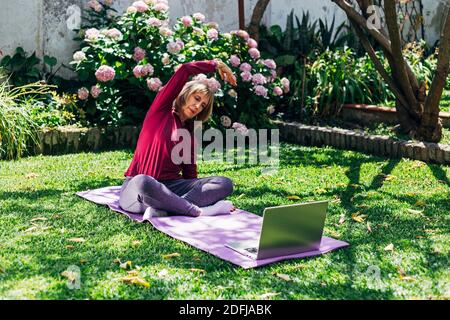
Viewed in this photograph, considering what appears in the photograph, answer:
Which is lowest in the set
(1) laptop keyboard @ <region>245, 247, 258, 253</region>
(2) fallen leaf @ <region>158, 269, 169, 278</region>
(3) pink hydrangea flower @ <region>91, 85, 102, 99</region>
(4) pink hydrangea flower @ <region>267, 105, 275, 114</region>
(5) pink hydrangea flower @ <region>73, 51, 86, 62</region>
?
(2) fallen leaf @ <region>158, 269, 169, 278</region>

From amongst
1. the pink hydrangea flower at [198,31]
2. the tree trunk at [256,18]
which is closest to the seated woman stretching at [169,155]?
the pink hydrangea flower at [198,31]

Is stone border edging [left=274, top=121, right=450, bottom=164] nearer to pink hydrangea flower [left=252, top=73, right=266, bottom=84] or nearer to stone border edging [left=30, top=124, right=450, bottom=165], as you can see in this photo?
stone border edging [left=30, top=124, right=450, bottom=165]

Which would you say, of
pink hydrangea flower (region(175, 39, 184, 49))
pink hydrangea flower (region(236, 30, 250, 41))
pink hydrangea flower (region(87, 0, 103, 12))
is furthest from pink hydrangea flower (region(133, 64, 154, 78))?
pink hydrangea flower (region(236, 30, 250, 41))

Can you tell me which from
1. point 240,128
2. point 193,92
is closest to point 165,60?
point 240,128

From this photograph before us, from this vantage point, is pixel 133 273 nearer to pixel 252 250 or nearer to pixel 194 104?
pixel 252 250

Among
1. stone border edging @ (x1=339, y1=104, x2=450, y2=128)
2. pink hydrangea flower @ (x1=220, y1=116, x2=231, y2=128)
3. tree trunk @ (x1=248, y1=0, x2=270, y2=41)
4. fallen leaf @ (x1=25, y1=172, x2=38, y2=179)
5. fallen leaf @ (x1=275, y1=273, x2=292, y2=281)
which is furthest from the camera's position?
tree trunk @ (x1=248, y1=0, x2=270, y2=41)

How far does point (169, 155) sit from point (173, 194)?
0.35 metres

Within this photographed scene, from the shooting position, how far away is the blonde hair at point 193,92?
600 cm

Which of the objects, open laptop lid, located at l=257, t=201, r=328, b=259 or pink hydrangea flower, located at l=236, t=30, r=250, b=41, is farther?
pink hydrangea flower, located at l=236, t=30, r=250, b=41

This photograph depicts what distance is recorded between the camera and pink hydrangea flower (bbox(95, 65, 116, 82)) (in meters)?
8.55

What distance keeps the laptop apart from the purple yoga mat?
44mm

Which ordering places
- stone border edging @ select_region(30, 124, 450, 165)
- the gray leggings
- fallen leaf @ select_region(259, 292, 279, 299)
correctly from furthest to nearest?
1. stone border edging @ select_region(30, 124, 450, 165)
2. the gray leggings
3. fallen leaf @ select_region(259, 292, 279, 299)
